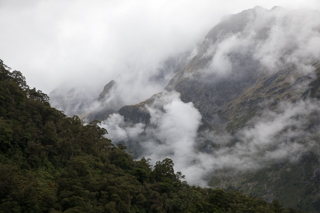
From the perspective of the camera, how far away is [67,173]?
64.9 m

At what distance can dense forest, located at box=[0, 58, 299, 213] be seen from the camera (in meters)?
52.3

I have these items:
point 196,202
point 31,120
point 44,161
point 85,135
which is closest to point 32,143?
point 44,161

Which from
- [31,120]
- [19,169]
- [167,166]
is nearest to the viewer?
[19,169]

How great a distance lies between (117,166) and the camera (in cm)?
9069

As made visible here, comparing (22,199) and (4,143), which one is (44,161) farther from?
(22,199)

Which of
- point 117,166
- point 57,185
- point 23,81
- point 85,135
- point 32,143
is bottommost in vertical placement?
point 57,185

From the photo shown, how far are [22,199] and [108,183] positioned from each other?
23246 mm

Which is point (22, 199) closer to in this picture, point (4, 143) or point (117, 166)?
point (4, 143)

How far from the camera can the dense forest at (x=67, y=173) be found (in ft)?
172

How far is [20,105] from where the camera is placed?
76.8m

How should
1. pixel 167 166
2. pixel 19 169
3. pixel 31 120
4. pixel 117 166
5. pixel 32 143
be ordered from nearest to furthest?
pixel 19 169 → pixel 32 143 → pixel 31 120 → pixel 117 166 → pixel 167 166

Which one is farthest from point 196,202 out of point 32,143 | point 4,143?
point 4,143

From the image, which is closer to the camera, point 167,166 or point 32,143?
point 32,143

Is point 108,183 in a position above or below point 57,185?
above
